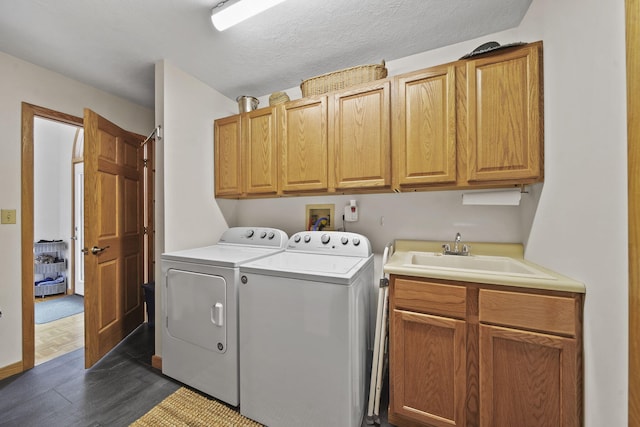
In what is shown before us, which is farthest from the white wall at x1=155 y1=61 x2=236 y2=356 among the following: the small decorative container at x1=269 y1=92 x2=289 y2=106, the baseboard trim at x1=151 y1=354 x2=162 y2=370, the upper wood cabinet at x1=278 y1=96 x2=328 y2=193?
the upper wood cabinet at x1=278 y1=96 x2=328 y2=193

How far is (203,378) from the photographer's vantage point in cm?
168

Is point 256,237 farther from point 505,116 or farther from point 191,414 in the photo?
point 505,116

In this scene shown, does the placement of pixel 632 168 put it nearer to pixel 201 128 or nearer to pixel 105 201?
pixel 201 128

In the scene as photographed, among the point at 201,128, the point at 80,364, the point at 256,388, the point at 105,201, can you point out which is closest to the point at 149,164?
the point at 105,201

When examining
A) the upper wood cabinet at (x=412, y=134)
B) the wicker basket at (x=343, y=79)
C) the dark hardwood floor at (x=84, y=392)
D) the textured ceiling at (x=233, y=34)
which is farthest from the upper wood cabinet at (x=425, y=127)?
the dark hardwood floor at (x=84, y=392)

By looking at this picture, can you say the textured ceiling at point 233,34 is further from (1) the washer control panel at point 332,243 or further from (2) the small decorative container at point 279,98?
(1) the washer control panel at point 332,243

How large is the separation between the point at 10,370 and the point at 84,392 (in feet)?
2.38

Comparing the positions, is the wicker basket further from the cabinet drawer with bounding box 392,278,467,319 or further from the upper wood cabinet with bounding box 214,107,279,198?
the cabinet drawer with bounding box 392,278,467,319

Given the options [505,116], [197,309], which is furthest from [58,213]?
[505,116]

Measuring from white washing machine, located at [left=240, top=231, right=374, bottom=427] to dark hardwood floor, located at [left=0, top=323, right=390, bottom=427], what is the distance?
439 millimetres

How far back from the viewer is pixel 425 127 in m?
1.58

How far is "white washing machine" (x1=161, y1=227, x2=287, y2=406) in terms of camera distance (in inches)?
61.6

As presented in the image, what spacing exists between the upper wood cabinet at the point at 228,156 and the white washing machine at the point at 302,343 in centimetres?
106

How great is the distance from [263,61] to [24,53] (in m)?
1.80
